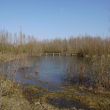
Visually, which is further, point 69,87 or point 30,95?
point 69,87

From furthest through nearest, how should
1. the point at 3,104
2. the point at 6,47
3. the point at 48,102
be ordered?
the point at 6,47, the point at 48,102, the point at 3,104

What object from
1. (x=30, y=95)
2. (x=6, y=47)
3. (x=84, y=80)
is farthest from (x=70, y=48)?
(x=30, y=95)

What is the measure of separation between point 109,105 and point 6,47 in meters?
26.0

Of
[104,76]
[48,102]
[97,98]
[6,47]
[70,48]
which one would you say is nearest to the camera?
[48,102]

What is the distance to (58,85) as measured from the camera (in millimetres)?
12703

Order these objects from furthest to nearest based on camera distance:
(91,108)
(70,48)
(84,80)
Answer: (70,48) < (84,80) < (91,108)

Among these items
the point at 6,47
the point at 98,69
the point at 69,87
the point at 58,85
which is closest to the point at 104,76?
the point at 98,69

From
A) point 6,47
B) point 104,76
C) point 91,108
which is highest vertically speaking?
point 6,47

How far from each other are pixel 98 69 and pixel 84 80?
147 centimetres

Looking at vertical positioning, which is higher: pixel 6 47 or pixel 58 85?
pixel 6 47

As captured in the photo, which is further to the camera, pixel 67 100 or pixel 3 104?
pixel 67 100

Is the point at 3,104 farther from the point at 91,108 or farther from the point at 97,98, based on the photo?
the point at 97,98

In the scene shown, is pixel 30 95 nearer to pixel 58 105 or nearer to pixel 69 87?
pixel 58 105

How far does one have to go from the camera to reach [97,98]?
374 inches
